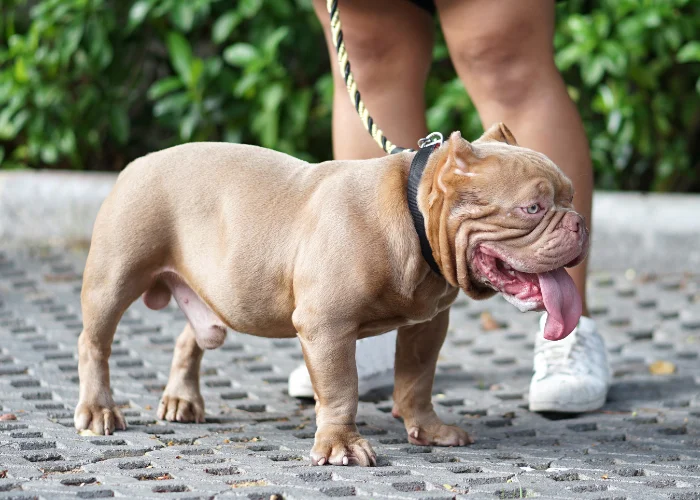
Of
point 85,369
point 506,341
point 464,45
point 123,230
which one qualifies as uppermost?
point 464,45

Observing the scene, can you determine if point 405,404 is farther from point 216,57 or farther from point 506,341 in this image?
point 216,57

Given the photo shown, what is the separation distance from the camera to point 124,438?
3.05 meters

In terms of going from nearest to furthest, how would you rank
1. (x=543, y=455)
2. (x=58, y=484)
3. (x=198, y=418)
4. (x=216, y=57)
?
(x=58, y=484), (x=543, y=455), (x=198, y=418), (x=216, y=57)

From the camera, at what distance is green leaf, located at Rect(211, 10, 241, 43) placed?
19.5 feet

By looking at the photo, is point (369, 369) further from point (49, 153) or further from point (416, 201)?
point (49, 153)

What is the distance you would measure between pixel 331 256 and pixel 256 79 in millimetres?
3313

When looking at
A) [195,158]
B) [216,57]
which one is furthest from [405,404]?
[216,57]

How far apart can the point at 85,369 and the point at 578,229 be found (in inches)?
60.0

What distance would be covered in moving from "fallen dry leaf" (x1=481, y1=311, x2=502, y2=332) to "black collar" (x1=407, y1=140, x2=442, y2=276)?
1.94m

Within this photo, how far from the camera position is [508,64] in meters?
3.44

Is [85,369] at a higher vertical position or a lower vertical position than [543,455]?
higher

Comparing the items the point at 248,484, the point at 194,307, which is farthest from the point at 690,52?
the point at 248,484

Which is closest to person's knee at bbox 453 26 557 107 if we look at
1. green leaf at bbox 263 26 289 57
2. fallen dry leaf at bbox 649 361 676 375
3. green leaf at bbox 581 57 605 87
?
fallen dry leaf at bbox 649 361 676 375

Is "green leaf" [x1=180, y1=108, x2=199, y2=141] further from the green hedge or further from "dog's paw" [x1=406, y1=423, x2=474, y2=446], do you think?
"dog's paw" [x1=406, y1=423, x2=474, y2=446]
